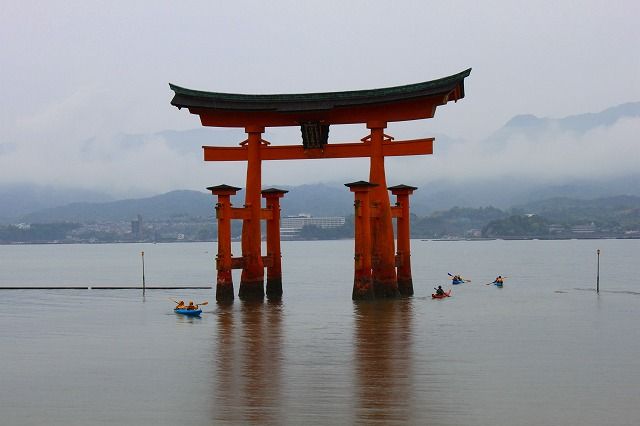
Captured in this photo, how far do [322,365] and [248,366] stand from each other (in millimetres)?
2236

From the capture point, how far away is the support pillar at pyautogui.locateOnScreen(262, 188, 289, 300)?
4131 cm

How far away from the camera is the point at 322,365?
22812 millimetres

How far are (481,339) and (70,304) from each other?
26875 mm

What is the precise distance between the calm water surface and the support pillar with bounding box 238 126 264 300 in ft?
6.86

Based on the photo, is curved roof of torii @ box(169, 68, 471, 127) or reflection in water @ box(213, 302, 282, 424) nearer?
reflection in water @ box(213, 302, 282, 424)

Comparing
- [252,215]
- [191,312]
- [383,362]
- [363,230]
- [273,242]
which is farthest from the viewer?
[273,242]

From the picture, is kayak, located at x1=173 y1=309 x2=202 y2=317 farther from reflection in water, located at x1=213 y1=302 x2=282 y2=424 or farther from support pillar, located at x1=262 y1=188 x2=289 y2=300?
support pillar, located at x1=262 y1=188 x2=289 y2=300

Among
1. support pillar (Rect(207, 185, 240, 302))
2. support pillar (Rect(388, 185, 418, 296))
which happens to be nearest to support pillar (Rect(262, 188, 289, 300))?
support pillar (Rect(207, 185, 240, 302))

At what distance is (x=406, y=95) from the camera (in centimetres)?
3653

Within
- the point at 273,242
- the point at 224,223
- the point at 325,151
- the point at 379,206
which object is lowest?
the point at 273,242

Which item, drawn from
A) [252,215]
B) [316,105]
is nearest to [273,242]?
[252,215]

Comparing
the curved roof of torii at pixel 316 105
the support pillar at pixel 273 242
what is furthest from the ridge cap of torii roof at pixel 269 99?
the support pillar at pixel 273 242

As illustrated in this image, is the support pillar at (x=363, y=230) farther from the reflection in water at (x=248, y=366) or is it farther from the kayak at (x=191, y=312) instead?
the kayak at (x=191, y=312)

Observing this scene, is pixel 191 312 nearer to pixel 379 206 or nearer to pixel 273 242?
pixel 273 242
